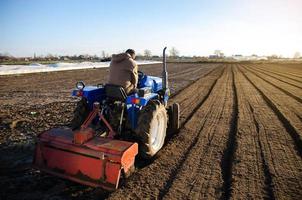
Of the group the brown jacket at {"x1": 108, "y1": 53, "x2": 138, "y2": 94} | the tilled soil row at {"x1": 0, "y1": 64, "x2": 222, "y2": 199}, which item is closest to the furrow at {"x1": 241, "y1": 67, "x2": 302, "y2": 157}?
the brown jacket at {"x1": 108, "y1": 53, "x2": 138, "y2": 94}

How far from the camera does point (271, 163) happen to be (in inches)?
176

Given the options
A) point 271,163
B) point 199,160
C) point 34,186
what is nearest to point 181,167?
point 199,160

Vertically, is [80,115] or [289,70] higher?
[80,115]

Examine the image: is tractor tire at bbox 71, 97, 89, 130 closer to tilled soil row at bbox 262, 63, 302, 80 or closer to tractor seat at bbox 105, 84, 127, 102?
tractor seat at bbox 105, 84, 127, 102

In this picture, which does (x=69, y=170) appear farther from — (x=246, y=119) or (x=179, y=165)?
(x=246, y=119)

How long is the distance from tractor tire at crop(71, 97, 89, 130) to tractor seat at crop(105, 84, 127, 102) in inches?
18.5

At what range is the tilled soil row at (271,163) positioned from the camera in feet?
11.8

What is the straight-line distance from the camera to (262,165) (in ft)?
14.4

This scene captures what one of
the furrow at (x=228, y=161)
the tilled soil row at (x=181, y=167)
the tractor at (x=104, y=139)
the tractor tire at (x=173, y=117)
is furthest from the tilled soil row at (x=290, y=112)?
the tractor at (x=104, y=139)

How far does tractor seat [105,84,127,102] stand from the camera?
4230mm

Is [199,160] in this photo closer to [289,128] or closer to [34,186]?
[34,186]

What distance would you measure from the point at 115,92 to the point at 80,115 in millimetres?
736

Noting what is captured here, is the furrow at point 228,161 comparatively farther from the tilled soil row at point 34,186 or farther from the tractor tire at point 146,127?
the tilled soil row at point 34,186

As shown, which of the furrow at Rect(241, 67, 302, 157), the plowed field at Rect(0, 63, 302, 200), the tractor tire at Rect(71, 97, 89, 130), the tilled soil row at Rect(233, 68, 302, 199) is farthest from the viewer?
the furrow at Rect(241, 67, 302, 157)
